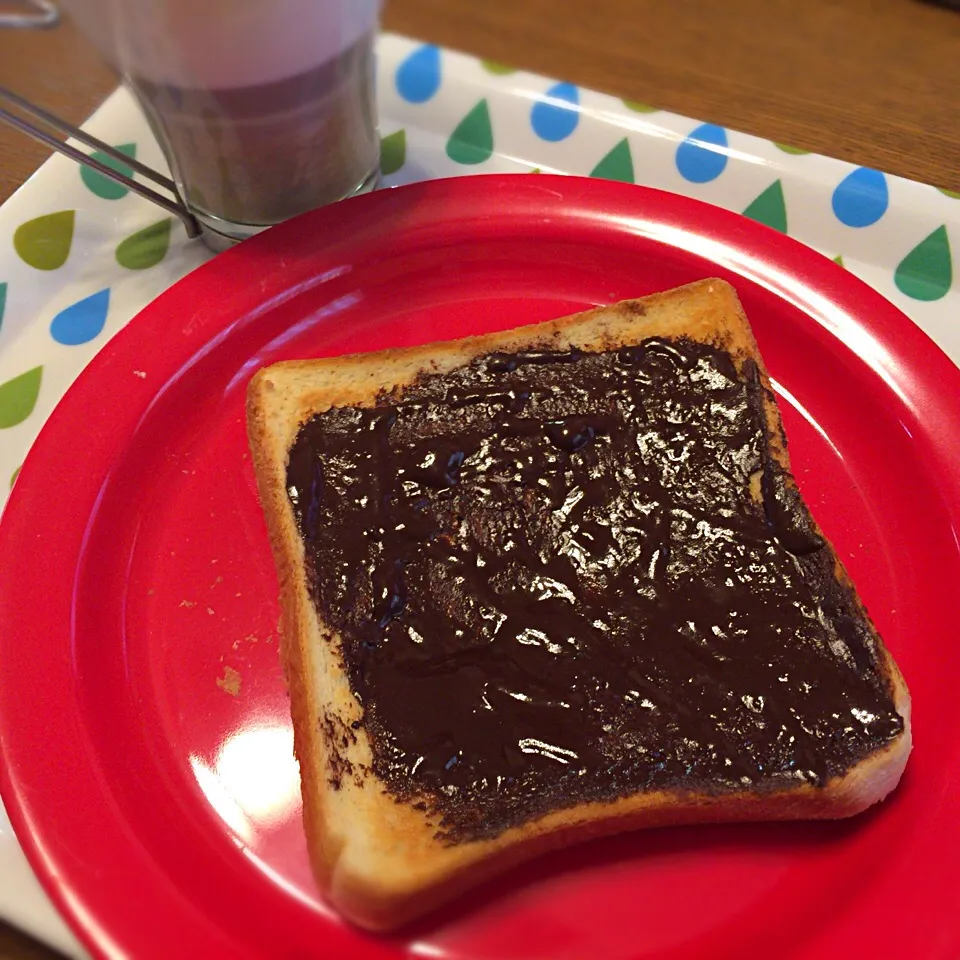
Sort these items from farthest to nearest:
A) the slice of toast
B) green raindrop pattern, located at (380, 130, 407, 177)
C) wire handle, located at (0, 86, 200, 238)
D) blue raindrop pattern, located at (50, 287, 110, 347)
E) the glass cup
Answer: green raindrop pattern, located at (380, 130, 407, 177) → blue raindrop pattern, located at (50, 287, 110, 347) → wire handle, located at (0, 86, 200, 238) → the glass cup → the slice of toast

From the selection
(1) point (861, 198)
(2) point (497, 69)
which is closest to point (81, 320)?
(2) point (497, 69)

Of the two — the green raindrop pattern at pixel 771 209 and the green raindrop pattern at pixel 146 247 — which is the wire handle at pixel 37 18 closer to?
the green raindrop pattern at pixel 146 247

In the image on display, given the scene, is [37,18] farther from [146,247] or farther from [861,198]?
[861,198]

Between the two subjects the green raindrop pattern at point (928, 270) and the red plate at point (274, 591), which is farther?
the green raindrop pattern at point (928, 270)

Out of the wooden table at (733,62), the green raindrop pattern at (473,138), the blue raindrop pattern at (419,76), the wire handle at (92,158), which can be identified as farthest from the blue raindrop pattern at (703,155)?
the wire handle at (92,158)

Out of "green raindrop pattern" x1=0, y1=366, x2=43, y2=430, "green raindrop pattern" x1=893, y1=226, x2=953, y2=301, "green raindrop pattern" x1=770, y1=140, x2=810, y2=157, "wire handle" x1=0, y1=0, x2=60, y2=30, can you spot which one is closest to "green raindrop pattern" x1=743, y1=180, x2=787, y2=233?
"green raindrop pattern" x1=770, y1=140, x2=810, y2=157

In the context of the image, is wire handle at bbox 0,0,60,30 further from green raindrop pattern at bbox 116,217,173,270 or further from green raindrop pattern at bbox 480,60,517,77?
green raindrop pattern at bbox 480,60,517,77

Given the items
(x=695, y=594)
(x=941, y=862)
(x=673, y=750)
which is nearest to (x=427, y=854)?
(x=673, y=750)
